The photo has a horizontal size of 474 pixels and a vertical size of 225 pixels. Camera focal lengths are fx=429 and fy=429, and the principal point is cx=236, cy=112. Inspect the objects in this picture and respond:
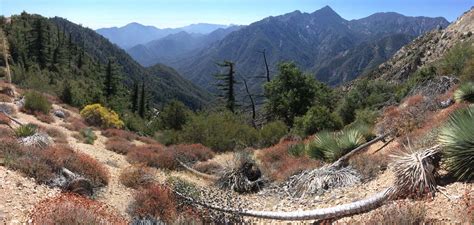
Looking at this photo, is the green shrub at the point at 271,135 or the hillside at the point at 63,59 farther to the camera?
the hillside at the point at 63,59

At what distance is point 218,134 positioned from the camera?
70.9 feet

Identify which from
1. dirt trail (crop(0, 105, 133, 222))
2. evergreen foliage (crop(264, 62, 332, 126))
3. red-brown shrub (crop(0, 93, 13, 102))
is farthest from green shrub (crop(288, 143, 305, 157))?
red-brown shrub (crop(0, 93, 13, 102))

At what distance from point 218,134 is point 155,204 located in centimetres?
1212

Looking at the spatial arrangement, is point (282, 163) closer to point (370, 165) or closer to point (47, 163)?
point (370, 165)

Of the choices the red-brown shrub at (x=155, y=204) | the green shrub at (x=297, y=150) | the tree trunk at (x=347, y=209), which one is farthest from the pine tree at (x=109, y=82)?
the tree trunk at (x=347, y=209)

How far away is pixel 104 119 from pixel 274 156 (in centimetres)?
1340

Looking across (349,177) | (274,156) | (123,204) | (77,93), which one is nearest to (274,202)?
(349,177)

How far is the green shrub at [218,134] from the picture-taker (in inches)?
828

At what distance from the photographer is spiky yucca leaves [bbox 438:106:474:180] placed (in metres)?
7.54

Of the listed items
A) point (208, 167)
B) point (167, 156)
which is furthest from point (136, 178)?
point (208, 167)

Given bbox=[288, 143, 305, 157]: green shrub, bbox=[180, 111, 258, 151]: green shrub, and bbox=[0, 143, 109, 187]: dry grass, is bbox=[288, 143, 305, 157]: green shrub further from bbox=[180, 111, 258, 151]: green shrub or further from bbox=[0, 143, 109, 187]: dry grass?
bbox=[0, 143, 109, 187]: dry grass

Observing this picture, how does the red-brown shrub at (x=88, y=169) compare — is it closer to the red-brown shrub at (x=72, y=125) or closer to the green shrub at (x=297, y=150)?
the green shrub at (x=297, y=150)

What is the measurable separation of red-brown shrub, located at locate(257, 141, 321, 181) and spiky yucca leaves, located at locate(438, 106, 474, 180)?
514 centimetres

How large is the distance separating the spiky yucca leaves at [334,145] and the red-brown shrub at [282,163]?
0.35 meters
